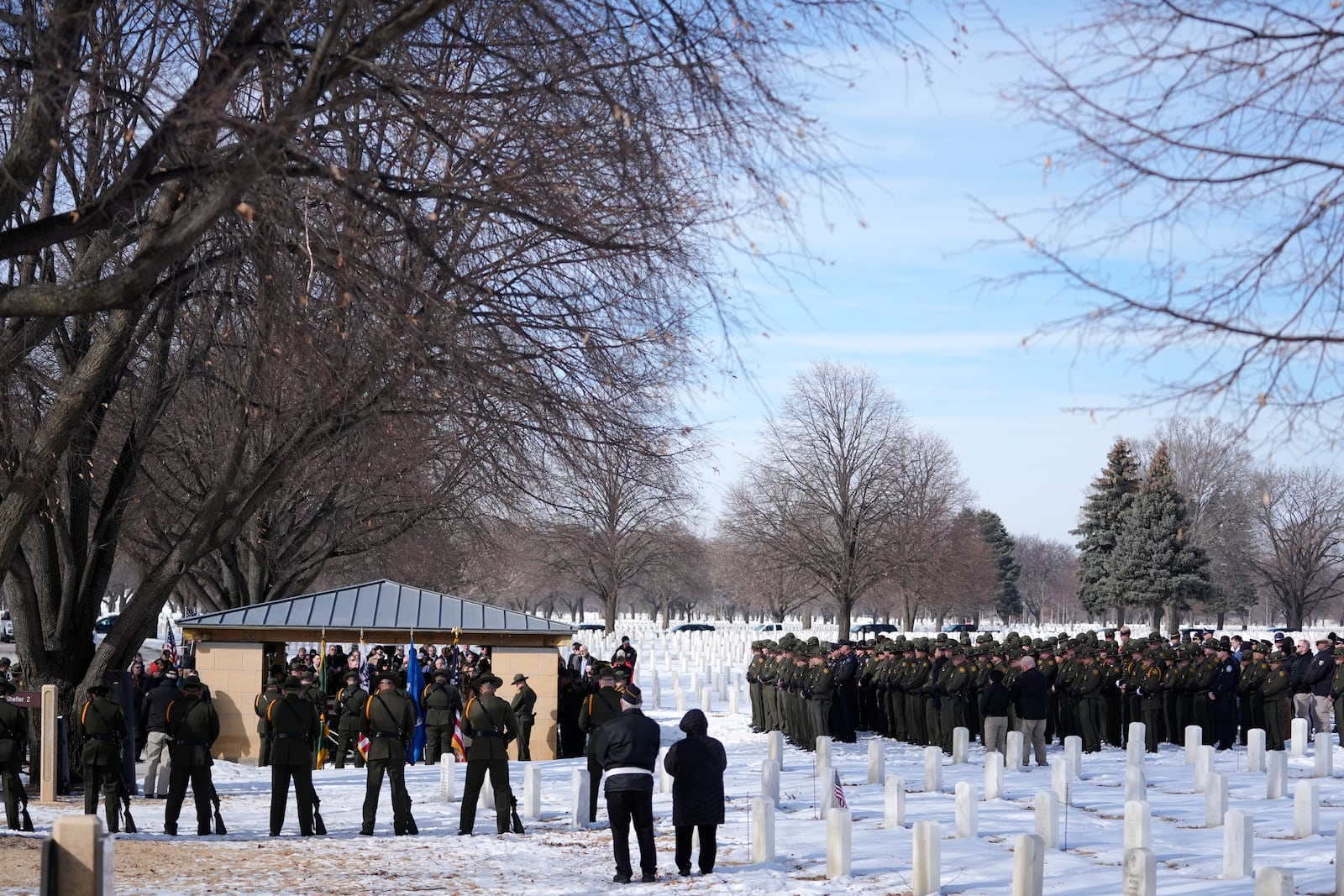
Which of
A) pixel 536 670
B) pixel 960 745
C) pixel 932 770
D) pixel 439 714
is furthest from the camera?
pixel 536 670

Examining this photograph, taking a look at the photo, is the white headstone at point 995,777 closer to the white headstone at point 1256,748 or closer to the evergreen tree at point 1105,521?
the white headstone at point 1256,748

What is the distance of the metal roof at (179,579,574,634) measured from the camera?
869 inches

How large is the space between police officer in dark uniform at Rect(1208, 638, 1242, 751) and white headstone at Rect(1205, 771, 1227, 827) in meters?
8.27

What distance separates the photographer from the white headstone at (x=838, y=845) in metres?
10.9

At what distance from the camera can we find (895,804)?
13.7 metres

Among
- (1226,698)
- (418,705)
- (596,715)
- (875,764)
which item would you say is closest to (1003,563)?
(1226,698)

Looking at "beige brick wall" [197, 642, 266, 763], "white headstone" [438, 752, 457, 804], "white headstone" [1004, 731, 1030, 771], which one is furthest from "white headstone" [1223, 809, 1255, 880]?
"beige brick wall" [197, 642, 266, 763]

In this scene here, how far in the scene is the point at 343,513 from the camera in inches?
1211

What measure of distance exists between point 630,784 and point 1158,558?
204 feet

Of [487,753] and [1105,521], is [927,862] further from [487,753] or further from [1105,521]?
[1105,521]

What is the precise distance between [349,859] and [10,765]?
12.5 ft

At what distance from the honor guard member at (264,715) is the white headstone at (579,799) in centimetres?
486

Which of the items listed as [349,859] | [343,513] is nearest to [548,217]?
[349,859]

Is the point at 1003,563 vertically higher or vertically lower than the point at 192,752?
higher
